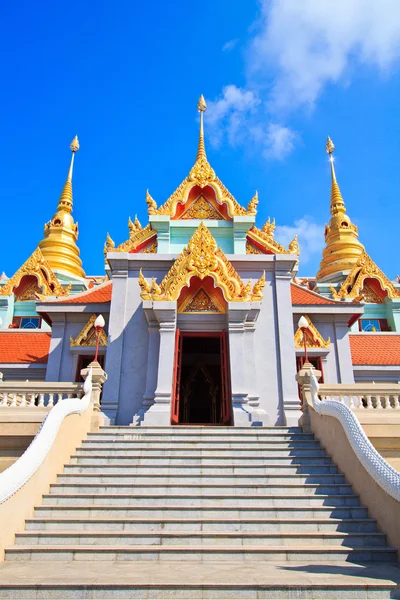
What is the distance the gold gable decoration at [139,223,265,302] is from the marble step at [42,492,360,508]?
5.18 meters

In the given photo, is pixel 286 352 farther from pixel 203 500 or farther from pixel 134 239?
pixel 203 500

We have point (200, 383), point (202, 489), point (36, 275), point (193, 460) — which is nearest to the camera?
point (202, 489)

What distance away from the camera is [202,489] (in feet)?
21.4

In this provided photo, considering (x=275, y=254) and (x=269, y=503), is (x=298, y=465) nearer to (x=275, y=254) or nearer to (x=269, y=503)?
(x=269, y=503)

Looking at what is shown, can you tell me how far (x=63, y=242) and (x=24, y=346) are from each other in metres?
14.6

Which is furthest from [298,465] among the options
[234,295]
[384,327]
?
[384,327]

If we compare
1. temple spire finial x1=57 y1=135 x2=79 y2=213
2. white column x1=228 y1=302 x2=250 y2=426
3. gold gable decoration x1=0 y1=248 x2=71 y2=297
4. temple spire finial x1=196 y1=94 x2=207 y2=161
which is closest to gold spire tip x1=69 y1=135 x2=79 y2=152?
temple spire finial x1=57 y1=135 x2=79 y2=213

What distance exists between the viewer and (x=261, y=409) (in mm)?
10281

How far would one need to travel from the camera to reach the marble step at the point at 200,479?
671 centimetres

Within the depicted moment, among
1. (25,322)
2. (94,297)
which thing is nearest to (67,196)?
(25,322)

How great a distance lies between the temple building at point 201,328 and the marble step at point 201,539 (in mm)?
4347

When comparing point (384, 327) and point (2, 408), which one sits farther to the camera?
point (384, 327)

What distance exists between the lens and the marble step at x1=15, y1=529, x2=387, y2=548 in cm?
541

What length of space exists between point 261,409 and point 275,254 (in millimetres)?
4018
